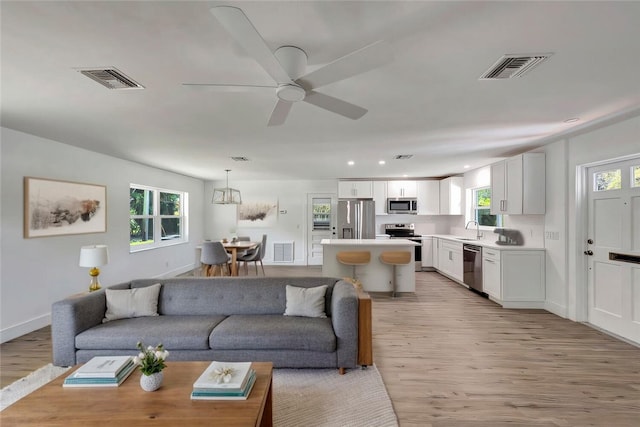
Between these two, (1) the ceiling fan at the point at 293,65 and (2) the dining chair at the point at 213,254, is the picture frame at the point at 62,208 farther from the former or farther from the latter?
(1) the ceiling fan at the point at 293,65

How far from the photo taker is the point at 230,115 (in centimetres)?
290

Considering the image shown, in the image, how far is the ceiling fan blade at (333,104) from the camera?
1.88 metres

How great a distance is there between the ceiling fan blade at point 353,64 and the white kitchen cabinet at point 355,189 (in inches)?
224

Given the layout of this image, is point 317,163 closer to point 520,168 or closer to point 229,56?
point 520,168

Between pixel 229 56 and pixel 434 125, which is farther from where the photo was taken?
pixel 434 125

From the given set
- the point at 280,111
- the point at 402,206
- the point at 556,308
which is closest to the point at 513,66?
the point at 280,111

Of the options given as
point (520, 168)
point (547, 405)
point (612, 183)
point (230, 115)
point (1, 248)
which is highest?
point (230, 115)

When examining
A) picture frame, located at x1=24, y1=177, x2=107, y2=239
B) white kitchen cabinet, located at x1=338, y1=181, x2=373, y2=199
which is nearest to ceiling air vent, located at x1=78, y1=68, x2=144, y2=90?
picture frame, located at x1=24, y1=177, x2=107, y2=239

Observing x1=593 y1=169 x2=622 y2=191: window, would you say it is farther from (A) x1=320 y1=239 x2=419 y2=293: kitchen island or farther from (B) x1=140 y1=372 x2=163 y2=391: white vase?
(B) x1=140 y1=372 x2=163 y2=391: white vase

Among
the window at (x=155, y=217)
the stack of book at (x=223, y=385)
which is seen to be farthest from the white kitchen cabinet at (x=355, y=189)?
the stack of book at (x=223, y=385)

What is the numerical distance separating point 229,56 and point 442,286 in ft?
17.6

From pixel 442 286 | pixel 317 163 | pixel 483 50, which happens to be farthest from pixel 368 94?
pixel 442 286

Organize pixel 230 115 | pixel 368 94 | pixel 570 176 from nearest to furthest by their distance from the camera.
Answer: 1. pixel 368 94
2. pixel 230 115
3. pixel 570 176

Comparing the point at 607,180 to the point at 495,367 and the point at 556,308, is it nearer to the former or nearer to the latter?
the point at 556,308
